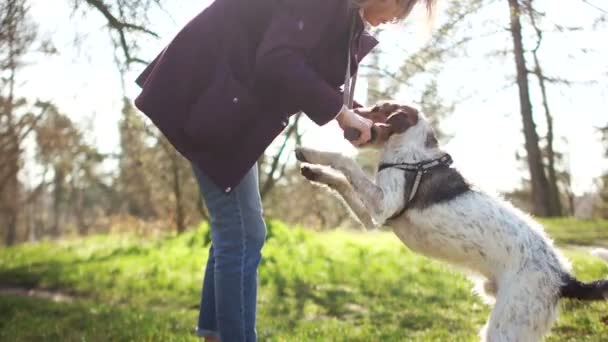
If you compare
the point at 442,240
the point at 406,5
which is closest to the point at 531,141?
the point at 442,240

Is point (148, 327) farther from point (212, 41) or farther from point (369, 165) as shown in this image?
point (212, 41)

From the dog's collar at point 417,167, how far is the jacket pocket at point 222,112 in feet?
4.32

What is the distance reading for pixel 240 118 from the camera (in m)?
2.58

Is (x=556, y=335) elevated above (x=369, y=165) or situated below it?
below

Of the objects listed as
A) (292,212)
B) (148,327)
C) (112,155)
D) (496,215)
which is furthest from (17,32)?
(292,212)

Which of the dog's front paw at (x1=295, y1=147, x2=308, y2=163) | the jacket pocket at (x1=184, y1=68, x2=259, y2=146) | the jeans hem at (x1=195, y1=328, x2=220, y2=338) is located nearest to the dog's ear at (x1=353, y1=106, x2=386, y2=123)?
the dog's front paw at (x1=295, y1=147, x2=308, y2=163)

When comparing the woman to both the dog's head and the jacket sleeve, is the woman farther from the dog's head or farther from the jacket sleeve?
the dog's head

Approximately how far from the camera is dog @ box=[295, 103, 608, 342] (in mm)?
3254

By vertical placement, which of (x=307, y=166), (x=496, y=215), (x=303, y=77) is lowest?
(x=496, y=215)

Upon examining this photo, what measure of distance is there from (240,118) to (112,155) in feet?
73.7

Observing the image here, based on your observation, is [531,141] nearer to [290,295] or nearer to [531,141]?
[531,141]

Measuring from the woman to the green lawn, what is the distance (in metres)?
1.67

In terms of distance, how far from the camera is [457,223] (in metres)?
3.42

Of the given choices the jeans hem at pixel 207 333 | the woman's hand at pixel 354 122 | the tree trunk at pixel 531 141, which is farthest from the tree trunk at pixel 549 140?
the jeans hem at pixel 207 333
